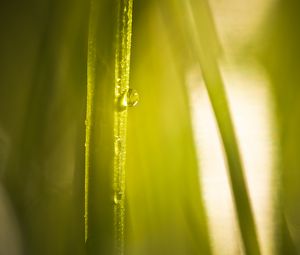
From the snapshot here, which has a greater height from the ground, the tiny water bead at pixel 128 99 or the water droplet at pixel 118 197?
the tiny water bead at pixel 128 99

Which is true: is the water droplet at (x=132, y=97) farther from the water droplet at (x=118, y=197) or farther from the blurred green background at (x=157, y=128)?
the water droplet at (x=118, y=197)

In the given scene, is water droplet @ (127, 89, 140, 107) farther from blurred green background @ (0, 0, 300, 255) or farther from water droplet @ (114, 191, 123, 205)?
water droplet @ (114, 191, 123, 205)

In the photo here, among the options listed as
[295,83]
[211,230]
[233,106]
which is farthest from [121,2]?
[211,230]

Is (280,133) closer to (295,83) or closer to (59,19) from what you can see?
(295,83)

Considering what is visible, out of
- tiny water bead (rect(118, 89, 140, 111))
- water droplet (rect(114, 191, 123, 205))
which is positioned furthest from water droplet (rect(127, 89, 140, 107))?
water droplet (rect(114, 191, 123, 205))

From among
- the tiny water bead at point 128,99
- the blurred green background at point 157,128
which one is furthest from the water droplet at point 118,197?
the tiny water bead at point 128,99
